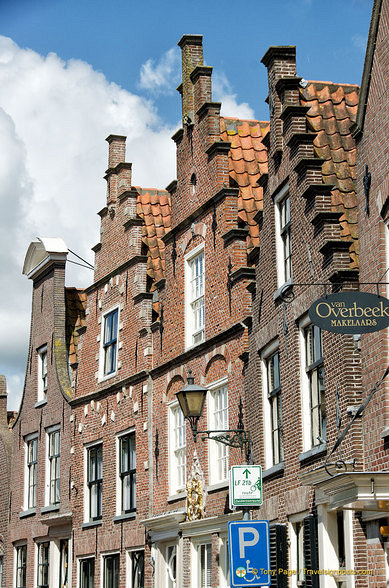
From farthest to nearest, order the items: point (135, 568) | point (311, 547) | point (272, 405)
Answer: point (135, 568)
point (272, 405)
point (311, 547)

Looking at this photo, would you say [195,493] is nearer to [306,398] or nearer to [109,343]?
[306,398]

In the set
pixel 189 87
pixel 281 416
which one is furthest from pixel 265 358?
pixel 189 87

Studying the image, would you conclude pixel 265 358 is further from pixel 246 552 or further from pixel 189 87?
pixel 189 87

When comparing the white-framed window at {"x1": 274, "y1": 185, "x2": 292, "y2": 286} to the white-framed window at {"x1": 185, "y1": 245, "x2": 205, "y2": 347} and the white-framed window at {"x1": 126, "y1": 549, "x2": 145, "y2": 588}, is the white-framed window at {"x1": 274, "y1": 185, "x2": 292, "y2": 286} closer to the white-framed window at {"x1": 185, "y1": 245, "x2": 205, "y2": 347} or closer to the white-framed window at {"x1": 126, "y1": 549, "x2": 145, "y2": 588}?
the white-framed window at {"x1": 185, "y1": 245, "x2": 205, "y2": 347}

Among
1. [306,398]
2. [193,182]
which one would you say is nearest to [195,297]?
→ [193,182]

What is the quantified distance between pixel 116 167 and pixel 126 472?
7.95 meters

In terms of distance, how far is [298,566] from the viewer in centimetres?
1568

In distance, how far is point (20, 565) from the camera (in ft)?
96.5

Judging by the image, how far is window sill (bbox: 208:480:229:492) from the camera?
739 inches

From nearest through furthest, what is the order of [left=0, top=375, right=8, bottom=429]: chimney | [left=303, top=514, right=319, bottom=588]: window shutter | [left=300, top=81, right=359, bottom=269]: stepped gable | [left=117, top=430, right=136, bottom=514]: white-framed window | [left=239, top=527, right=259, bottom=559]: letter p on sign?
[left=239, top=527, right=259, bottom=559]: letter p on sign
[left=303, top=514, right=319, bottom=588]: window shutter
[left=300, top=81, right=359, bottom=269]: stepped gable
[left=117, top=430, right=136, bottom=514]: white-framed window
[left=0, top=375, right=8, bottom=429]: chimney

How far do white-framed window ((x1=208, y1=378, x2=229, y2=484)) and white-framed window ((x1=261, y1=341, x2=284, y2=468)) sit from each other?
1812 mm

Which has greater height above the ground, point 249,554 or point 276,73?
point 276,73

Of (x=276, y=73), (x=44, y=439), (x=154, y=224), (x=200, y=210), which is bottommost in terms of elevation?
(x=44, y=439)

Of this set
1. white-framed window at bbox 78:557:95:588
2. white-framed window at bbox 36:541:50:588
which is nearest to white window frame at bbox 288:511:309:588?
white-framed window at bbox 78:557:95:588
